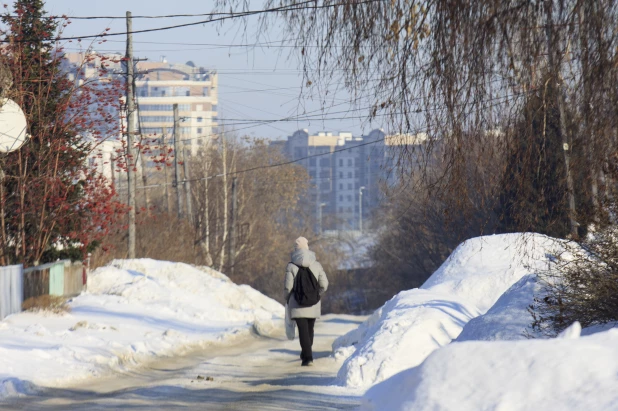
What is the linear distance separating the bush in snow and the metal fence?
29.4ft

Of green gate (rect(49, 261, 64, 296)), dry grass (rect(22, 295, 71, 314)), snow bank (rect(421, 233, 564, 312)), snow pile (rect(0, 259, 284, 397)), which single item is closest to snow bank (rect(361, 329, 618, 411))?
snow pile (rect(0, 259, 284, 397))

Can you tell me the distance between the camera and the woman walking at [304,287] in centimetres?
1299

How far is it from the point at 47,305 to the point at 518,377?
48.3 ft

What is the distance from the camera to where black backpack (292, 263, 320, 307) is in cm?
1300

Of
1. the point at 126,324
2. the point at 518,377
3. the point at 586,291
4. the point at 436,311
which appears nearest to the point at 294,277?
the point at 436,311

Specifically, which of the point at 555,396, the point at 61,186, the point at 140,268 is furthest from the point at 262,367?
the point at 140,268

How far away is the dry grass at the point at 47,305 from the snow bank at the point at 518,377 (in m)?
13.4

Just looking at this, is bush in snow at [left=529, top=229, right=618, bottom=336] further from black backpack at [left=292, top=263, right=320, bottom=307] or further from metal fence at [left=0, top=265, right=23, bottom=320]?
metal fence at [left=0, top=265, right=23, bottom=320]

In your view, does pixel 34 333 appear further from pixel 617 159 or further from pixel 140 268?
pixel 140 268

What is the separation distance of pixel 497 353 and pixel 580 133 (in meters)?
1.87

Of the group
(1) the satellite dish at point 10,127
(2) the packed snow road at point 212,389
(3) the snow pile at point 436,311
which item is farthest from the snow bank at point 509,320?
(1) the satellite dish at point 10,127

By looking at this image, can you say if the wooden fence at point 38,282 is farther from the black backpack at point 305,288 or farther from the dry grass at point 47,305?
the black backpack at point 305,288

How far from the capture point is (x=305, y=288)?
13.0 m

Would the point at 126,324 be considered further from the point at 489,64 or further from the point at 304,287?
the point at 489,64
